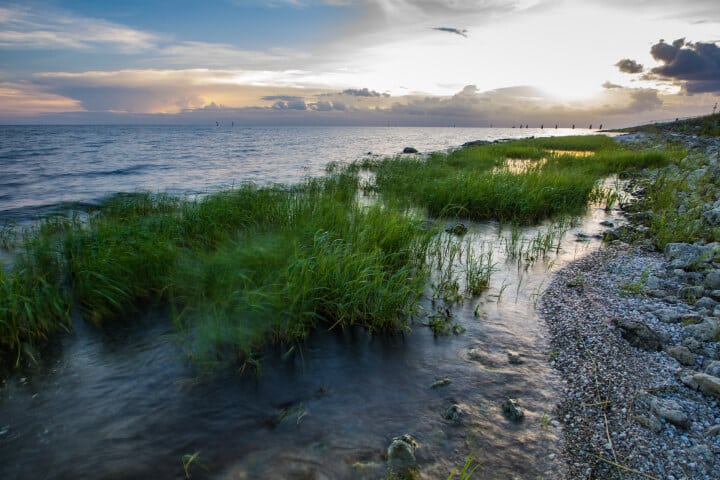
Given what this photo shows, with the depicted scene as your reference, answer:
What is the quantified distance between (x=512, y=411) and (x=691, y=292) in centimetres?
469

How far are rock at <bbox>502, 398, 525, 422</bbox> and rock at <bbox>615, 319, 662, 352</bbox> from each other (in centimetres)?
234

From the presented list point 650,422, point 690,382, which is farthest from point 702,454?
point 690,382

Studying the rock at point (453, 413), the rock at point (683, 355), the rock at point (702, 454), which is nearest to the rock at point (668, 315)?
the rock at point (683, 355)

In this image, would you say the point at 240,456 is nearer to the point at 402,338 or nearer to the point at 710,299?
the point at 402,338

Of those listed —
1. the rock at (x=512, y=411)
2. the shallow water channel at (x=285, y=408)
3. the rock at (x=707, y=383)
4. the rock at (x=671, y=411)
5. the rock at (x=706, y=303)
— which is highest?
the rock at (x=706, y=303)

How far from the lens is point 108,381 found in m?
4.79

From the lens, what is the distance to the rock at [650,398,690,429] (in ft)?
11.9

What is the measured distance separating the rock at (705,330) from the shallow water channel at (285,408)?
1953mm

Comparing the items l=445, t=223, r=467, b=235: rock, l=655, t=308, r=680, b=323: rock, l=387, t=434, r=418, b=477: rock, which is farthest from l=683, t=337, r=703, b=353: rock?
l=445, t=223, r=467, b=235: rock

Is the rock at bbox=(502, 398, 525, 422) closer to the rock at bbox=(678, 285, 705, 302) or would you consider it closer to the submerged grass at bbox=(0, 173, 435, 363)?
the submerged grass at bbox=(0, 173, 435, 363)

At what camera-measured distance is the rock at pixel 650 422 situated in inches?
144

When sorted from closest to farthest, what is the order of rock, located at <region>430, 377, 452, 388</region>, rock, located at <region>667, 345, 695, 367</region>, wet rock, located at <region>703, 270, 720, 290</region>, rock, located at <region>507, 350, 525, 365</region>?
rock, located at <region>667, 345, 695, 367</region>
rock, located at <region>430, 377, 452, 388</region>
rock, located at <region>507, 350, 525, 365</region>
wet rock, located at <region>703, 270, 720, 290</region>

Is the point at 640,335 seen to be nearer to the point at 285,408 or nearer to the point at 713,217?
the point at 285,408

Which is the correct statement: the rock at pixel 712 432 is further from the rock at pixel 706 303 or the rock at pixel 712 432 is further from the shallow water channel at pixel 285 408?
the rock at pixel 706 303
